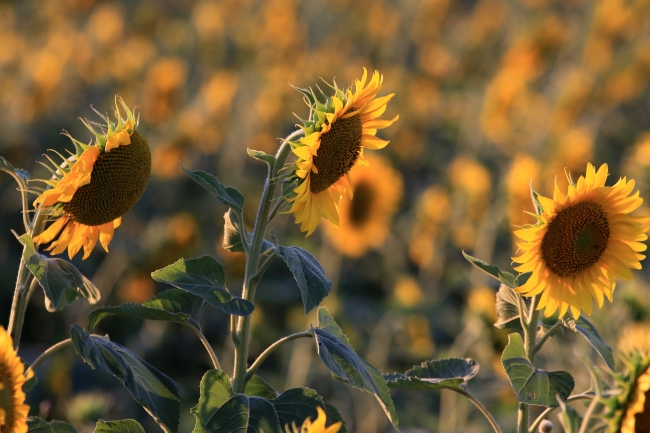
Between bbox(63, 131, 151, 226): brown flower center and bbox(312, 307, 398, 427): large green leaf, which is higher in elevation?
bbox(63, 131, 151, 226): brown flower center

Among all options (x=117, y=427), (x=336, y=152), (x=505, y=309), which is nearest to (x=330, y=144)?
(x=336, y=152)

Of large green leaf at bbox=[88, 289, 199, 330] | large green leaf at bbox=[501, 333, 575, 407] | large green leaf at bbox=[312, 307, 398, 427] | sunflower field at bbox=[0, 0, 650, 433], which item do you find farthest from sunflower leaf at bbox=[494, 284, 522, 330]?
large green leaf at bbox=[88, 289, 199, 330]

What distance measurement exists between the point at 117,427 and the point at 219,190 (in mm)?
377

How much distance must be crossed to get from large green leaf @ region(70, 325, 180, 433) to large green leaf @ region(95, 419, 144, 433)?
0.06 metres

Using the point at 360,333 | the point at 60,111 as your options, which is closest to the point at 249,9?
the point at 60,111

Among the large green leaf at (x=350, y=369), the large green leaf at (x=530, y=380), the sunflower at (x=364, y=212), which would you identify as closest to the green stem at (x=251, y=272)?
the large green leaf at (x=350, y=369)

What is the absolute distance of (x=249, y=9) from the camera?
9969 millimetres

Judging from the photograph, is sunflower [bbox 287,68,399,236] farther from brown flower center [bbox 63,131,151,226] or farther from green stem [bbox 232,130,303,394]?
brown flower center [bbox 63,131,151,226]

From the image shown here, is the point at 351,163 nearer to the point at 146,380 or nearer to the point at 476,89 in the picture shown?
the point at 146,380

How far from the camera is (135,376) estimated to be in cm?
124

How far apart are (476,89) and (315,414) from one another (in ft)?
24.9

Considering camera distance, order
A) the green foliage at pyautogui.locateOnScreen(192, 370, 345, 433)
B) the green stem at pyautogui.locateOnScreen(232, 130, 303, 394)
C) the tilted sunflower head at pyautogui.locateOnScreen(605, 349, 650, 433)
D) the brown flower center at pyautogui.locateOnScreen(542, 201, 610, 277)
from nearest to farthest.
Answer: the tilted sunflower head at pyautogui.locateOnScreen(605, 349, 650, 433), the green foliage at pyautogui.locateOnScreen(192, 370, 345, 433), the green stem at pyautogui.locateOnScreen(232, 130, 303, 394), the brown flower center at pyautogui.locateOnScreen(542, 201, 610, 277)

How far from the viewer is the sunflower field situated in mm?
1231

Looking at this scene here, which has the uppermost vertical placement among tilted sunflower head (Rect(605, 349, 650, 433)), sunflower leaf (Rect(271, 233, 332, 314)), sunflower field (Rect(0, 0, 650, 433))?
tilted sunflower head (Rect(605, 349, 650, 433))
